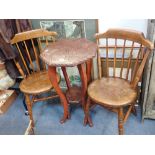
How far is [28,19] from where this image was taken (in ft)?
7.21

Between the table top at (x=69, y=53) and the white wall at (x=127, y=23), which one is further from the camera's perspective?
the white wall at (x=127, y=23)

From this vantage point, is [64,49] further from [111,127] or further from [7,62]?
[111,127]

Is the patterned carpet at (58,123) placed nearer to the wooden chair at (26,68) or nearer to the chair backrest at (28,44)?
the wooden chair at (26,68)

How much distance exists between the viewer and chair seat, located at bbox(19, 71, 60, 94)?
1.97m

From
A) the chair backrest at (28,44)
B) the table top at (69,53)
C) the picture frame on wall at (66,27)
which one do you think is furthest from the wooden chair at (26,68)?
the table top at (69,53)

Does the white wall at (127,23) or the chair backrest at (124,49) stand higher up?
the white wall at (127,23)

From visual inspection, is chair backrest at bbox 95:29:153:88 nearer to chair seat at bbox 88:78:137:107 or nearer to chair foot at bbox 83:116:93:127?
chair seat at bbox 88:78:137:107

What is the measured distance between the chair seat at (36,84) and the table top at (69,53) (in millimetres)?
347

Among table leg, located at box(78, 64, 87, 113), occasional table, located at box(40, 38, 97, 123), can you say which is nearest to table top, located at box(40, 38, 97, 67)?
occasional table, located at box(40, 38, 97, 123)

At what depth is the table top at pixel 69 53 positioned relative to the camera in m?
1.64

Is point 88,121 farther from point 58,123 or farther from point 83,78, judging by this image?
point 83,78

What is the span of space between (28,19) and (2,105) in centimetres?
104
